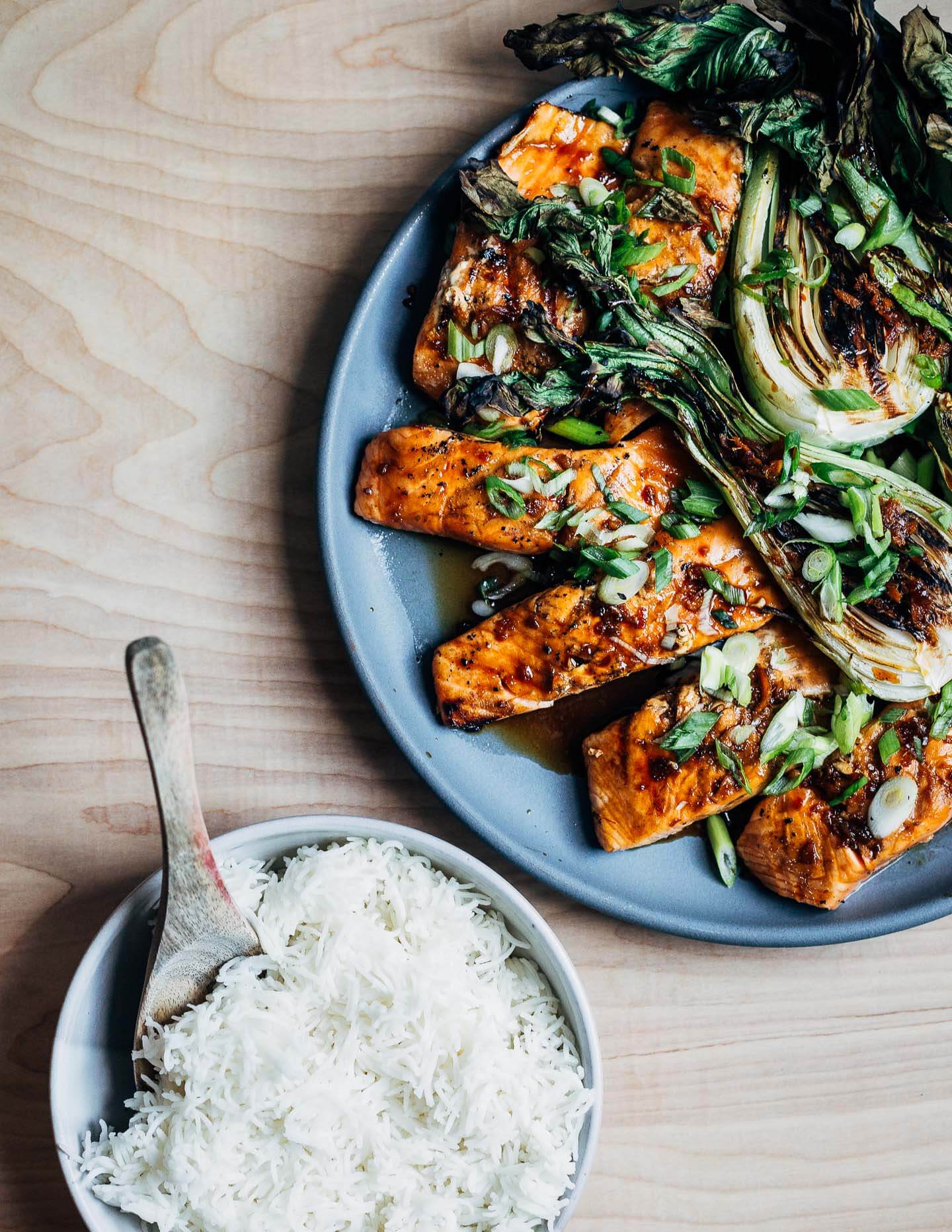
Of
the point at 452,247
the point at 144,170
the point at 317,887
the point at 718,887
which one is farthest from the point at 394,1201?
the point at 144,170

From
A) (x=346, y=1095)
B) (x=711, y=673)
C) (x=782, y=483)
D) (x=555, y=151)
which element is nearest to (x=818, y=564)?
(x=782, y=483)

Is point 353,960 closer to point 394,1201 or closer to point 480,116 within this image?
point 394,1201

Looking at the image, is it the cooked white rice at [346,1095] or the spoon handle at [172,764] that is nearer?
the spoon handle at [172,764]

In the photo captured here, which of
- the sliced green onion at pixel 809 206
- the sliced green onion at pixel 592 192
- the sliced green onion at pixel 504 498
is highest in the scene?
the sliced green onion at pixel 809 206

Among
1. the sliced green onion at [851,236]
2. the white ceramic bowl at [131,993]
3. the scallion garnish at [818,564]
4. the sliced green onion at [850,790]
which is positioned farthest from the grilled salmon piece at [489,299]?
the sliced green onion at [850,790]

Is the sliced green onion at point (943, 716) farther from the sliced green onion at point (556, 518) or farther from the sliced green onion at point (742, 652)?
the sliced green onion at point (556, 518)

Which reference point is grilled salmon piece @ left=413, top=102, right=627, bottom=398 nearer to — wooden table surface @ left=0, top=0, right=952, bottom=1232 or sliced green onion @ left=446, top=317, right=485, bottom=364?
sliced green onion @ left=446, top=317, right=485, bottom=364

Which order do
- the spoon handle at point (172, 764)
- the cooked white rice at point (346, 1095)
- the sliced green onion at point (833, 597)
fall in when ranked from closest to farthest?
1. the spoon handle at point (172, 764)
2. the cooked white rice at point (346, 1095)
3. the sliced green onion at point (833, 597)
